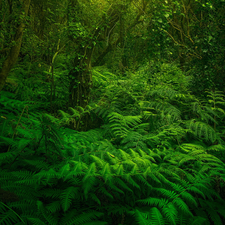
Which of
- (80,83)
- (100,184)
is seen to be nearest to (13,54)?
(80,83)

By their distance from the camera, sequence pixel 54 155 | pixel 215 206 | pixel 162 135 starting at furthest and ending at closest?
pixel 162 135 < pixel 54 155 < pixel 215 206

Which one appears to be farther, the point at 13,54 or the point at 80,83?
the point at 80,83

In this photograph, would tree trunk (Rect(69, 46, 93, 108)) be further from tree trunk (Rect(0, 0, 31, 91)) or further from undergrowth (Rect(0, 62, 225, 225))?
undergrowth (Rect(0, 62, 225, 225))

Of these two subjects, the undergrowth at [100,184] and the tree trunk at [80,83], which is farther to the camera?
the tree trunk at [80,83]

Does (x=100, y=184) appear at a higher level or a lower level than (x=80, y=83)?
lower

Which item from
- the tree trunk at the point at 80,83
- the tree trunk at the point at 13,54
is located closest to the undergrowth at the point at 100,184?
the tree trunk at the point at 80,83

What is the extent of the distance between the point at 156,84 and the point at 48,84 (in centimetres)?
304

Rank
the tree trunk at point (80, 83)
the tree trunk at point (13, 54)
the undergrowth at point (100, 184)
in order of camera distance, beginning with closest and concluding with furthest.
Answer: the undergrowth at point (100, 184) < the tree trunk at point (13, 54) < the tree trunk at point (80, 83)

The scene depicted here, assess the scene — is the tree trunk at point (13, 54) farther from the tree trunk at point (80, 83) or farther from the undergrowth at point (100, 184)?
the undergrowth at point (100, 184)

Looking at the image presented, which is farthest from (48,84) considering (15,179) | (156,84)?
(15,179)

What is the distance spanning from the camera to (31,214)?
1.30 metres

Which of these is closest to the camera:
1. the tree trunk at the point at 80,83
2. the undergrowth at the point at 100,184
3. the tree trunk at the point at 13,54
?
the undergrowth at the point at 100,184

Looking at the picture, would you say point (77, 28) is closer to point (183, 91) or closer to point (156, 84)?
point (156, 84)

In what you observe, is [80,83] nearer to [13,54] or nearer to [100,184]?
[13,54]
